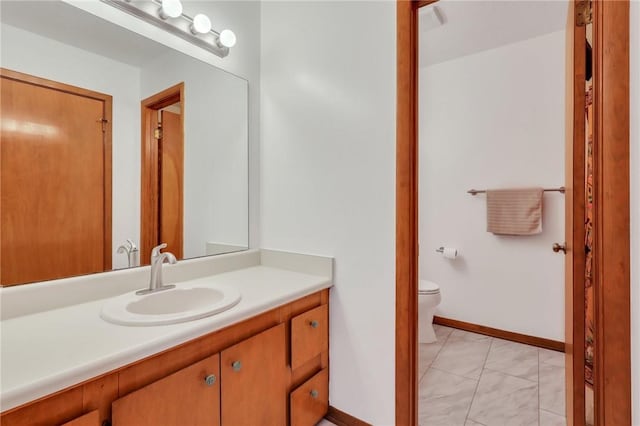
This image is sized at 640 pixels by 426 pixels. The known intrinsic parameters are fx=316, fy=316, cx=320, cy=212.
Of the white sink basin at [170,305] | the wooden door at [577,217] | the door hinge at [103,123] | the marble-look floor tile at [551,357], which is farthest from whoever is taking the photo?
the marble-look floor tile at [551,357]

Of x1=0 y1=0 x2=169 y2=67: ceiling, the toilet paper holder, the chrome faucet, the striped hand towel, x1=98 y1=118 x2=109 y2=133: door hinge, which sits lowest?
the toilet paper holder

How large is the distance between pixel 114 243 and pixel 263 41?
1385 mm

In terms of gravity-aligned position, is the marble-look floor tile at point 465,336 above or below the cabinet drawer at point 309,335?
below

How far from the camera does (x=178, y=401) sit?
933mm

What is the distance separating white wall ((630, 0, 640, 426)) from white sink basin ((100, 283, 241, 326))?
121 centimetres

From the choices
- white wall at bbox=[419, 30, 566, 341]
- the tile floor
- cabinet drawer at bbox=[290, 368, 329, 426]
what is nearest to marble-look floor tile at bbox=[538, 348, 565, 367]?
the tile floor

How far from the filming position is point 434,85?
114 inches

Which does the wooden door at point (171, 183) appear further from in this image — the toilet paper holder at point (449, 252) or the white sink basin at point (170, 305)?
the toilet paper holder at point (449, 252)

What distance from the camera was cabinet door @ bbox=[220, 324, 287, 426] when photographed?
108 centimetres

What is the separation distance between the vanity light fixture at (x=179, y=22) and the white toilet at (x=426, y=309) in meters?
2.09

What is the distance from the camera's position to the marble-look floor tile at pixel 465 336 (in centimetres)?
259

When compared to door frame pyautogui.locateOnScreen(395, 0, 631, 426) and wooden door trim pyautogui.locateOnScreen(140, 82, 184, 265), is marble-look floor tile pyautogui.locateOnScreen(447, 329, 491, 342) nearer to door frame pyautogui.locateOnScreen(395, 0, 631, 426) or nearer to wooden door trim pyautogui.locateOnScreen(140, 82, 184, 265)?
door frame pyautogui.locateOnScreen(395, 0, 631, 426)

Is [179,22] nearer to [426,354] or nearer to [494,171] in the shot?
[494,171]

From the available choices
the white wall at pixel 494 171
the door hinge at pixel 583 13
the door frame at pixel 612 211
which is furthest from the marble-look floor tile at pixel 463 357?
the door hinge at pixel 583 13
